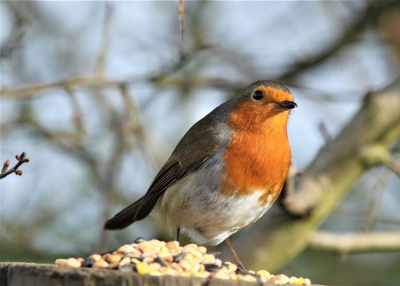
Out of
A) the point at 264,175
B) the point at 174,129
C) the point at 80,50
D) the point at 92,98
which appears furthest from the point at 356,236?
the point at 80,50

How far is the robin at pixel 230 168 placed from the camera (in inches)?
166

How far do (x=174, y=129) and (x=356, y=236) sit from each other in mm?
2098

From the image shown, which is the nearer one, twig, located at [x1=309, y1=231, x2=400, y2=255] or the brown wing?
the brown wing

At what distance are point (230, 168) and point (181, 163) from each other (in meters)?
0.47

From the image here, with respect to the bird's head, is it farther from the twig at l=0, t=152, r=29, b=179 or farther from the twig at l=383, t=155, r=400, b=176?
the twig at l=0, t=152, r=29, b=179

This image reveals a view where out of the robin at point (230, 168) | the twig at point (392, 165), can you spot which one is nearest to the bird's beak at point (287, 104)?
the robin at point (230, 168)

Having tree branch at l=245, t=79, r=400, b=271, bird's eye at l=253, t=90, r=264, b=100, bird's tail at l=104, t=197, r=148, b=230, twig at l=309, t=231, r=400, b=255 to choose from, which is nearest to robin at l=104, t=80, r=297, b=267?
bird's eye at l=253, t=90, r=264, b=100

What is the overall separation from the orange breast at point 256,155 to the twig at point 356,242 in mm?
1318

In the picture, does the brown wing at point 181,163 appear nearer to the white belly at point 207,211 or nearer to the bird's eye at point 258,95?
the white belly at point 207,211

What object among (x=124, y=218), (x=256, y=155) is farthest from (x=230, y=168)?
(x=124, y=218)

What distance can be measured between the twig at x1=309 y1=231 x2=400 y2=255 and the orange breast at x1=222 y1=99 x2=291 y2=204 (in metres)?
1.32

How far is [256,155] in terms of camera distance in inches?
168

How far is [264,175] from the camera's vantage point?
4242mm

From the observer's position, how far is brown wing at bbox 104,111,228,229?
441 centimetres
